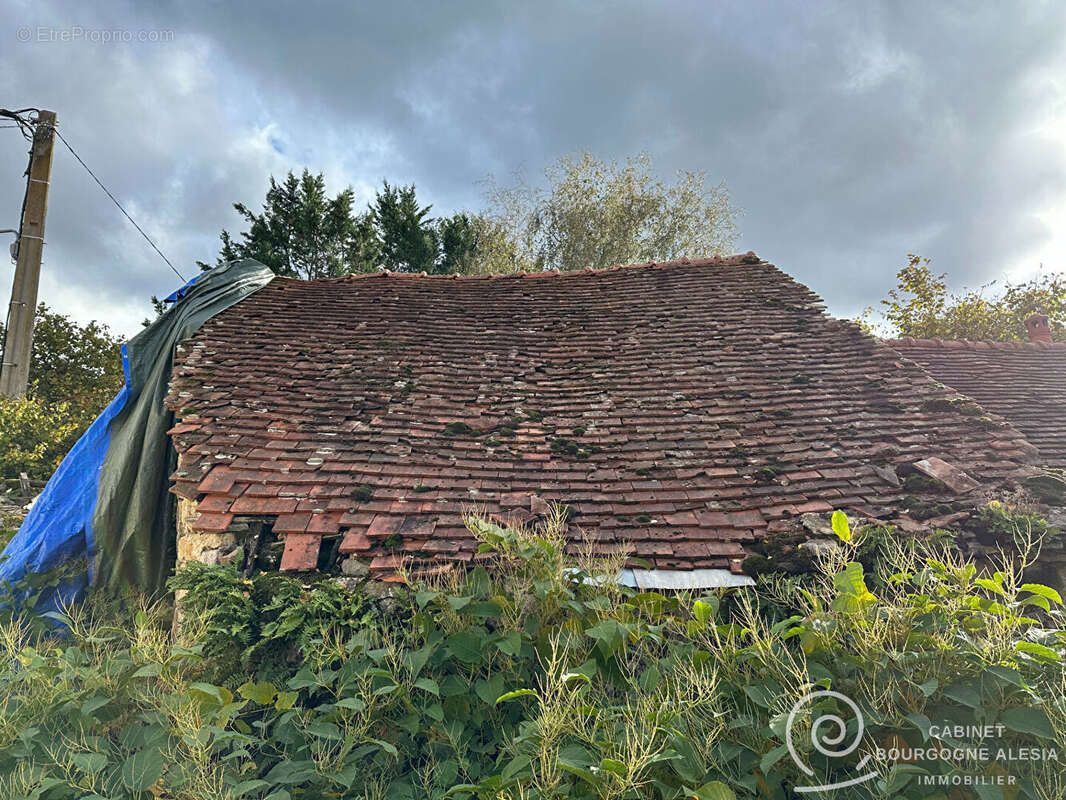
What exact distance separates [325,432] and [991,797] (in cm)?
493

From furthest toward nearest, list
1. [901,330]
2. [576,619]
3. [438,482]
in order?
[901,330] < [438,482] < [576,619]

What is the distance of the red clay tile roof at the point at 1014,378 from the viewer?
19.3ft

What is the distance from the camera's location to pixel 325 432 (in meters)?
4.69

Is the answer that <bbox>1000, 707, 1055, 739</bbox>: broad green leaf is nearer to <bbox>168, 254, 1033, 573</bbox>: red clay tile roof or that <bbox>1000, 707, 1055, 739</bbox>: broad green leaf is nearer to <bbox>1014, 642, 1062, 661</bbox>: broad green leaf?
<bbox>1014, 642, 1062, 661</bbox>: broad green leaf

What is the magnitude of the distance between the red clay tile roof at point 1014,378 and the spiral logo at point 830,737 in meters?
5.25

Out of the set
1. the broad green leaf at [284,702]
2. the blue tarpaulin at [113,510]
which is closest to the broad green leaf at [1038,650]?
the broad green leaf at [284,702]

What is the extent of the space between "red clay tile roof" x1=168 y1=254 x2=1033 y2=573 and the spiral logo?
1.68m

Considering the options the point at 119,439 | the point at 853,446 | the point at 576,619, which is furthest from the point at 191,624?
the point at 853,446

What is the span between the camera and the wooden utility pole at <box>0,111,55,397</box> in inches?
337

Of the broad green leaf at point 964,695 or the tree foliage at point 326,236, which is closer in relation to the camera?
the broad green leaf at point 964,695

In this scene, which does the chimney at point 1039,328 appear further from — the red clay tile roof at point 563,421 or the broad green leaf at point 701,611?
the broad green leaf at point 701,611

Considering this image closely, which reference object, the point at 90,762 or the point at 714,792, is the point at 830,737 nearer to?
the point at 714,792

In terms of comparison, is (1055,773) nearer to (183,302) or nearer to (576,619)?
(576,619)

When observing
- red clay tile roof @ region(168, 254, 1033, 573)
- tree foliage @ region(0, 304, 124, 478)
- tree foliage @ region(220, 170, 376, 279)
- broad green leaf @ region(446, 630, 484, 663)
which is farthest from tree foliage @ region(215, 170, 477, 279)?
broad green leaf @ region(446, 630, 484, 663)
